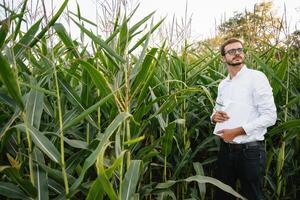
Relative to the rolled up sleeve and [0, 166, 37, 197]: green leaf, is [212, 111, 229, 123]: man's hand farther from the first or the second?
[0, 166, 37, 197]: green leaf

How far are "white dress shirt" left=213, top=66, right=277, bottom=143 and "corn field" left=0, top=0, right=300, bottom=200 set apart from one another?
17cm

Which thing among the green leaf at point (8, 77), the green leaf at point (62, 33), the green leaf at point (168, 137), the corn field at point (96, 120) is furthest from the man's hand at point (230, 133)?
the green leaf at point (8, 77)

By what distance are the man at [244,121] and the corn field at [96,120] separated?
182 millimetres

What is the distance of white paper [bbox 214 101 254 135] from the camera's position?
7.27 ft

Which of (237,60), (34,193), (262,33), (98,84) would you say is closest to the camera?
(34,193)

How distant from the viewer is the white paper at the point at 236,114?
2.21 metres

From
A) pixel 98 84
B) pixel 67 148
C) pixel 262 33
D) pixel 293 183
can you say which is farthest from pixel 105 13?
pixel 293 183

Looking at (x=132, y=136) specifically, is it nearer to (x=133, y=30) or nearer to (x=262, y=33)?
(x=133, y=30)

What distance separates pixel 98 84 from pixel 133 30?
32cm

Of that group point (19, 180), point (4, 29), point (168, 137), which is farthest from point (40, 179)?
point (168, 137)

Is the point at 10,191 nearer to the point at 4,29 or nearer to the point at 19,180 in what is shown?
the point at 19,180

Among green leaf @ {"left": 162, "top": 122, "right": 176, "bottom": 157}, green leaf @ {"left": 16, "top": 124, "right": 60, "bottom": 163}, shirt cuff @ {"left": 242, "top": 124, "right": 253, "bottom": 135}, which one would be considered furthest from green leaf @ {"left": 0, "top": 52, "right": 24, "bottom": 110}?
shirt cuff @ {"left": 242, "top": 124, "right": 253, "bottom": 135}

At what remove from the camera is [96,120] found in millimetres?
1864

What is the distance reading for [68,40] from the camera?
1518 mm
